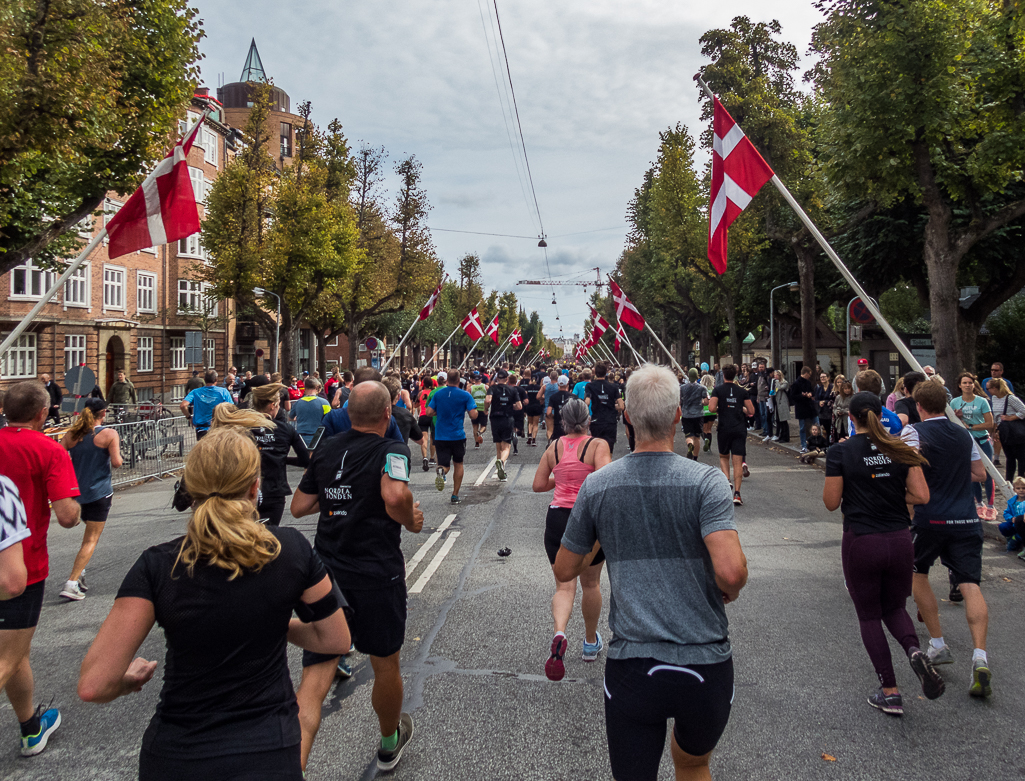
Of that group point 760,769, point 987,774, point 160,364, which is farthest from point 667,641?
point 160,364

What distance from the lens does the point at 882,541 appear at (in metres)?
4.13

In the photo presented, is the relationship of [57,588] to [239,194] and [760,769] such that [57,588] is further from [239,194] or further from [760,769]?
[239,194]

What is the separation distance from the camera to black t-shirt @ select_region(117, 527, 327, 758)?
77.9 inches

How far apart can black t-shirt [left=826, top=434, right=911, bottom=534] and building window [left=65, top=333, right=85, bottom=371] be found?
33470 millimetres

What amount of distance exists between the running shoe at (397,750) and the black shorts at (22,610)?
1.77 metres

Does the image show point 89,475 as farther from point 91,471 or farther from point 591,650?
point 591,650

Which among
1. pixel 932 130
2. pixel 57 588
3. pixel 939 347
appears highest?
pixel 932 130

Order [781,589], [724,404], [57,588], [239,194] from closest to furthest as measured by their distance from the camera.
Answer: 1. [781,589]
2. [57,588]
3. [724,404]
4. [239,194]

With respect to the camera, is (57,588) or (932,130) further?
(932,130)

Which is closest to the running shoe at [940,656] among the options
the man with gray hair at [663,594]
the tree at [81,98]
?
the man with gray hair at [663,594]

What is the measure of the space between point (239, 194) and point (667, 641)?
31.6m

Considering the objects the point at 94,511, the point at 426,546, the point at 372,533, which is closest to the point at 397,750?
the point at 372,533

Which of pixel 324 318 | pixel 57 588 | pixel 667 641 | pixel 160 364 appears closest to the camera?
pixel 667 641

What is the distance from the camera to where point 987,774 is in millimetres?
3404
